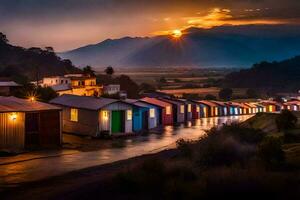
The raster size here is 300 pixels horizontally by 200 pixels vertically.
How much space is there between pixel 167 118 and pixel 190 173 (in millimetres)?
37810

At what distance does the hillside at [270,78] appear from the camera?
453 feet

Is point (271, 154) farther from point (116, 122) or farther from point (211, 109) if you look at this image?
point (211, 109)

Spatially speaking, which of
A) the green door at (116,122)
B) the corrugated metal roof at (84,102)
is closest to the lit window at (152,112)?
the corrugated metal roof at (84,102)

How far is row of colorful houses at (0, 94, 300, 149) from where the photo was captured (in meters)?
28.5

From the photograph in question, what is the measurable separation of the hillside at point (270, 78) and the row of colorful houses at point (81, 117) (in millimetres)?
78868

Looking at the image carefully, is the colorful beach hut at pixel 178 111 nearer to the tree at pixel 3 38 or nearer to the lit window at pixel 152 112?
the lit window at pixel 152 112

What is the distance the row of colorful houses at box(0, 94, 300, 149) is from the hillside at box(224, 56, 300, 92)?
3105 inches

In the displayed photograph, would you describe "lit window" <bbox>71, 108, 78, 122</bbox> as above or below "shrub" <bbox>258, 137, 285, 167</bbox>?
above

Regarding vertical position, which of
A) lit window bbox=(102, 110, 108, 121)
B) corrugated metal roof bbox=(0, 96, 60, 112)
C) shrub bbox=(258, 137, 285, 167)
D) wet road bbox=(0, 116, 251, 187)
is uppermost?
corrugated metal roof bbox=(0, 96, 60, 112)

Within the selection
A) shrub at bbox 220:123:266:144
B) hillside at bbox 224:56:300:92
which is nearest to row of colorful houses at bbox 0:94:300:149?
shrub at bbox 220:123:266:144

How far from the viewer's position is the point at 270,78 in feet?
487

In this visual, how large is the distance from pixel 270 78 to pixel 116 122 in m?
116

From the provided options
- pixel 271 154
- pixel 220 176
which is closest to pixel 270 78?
pixel 271 154

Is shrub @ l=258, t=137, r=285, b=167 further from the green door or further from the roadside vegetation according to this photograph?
the green door
